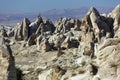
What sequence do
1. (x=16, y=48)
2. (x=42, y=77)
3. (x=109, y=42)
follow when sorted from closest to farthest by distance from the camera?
1. (x=109, y=42)
2. (x=42, y=77)
3. (x=16, y=48)

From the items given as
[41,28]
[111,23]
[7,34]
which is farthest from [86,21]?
[7,34]

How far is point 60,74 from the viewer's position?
3969 cm

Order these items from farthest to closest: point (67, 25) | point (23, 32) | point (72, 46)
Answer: point (67, 25) < point (23, 32) < point (72, 46)

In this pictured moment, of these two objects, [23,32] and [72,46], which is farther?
[23,32]

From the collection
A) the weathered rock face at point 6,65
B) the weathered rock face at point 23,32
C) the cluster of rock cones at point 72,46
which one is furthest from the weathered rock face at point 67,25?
the weathered rock face at point 6,65

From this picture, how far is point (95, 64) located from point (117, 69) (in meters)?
2.64

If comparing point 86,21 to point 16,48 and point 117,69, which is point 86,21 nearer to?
point 16,48

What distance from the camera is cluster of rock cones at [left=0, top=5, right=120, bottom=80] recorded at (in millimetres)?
30875

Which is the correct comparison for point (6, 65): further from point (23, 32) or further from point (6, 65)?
point (23, 32)

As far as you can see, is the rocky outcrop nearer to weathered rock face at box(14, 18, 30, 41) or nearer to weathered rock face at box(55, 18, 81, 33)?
weathered rock face at box(55, 18, 81, 33)

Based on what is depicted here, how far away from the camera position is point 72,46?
310 feet

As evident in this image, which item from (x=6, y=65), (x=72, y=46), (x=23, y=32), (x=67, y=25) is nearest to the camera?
(x=6, y=65)

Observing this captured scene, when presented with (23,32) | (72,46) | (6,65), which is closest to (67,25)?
(23,32)

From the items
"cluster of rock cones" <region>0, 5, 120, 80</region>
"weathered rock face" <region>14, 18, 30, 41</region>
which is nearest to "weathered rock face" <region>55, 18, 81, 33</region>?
"cluster of rock cones" <region>0, 5, 120, 80</region>
